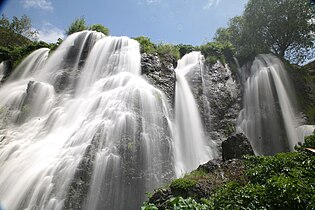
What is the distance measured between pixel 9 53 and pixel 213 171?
2020cm

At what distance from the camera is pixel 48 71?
1698cm

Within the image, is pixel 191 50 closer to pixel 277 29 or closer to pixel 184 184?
pixel 277 29

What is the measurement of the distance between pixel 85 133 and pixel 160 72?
6342mm

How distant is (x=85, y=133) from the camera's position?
11.0 meters

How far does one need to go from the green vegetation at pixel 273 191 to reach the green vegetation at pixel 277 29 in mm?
18317

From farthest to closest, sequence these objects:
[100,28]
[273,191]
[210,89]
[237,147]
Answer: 1. [100,28]
2. [210,89]
3. [237,147]
4. [273,191]

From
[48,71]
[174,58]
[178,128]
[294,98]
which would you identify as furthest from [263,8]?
[48,71]

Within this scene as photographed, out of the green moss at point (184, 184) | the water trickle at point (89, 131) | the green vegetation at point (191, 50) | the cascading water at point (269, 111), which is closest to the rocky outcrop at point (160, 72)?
the water trickle at point (89, 131)

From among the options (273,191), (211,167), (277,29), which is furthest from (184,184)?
(277,29)

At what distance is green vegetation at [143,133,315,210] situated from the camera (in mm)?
4324

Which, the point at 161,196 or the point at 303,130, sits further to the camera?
the point at 303,130

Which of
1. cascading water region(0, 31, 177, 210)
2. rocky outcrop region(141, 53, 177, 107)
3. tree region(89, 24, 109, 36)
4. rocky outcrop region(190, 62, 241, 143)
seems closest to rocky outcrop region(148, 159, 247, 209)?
cascading water region(0, 31, 177, 210)

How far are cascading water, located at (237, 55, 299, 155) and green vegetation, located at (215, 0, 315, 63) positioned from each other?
3.23 metres

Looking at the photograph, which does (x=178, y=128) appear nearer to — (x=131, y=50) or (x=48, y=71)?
(x=131, y=50)
